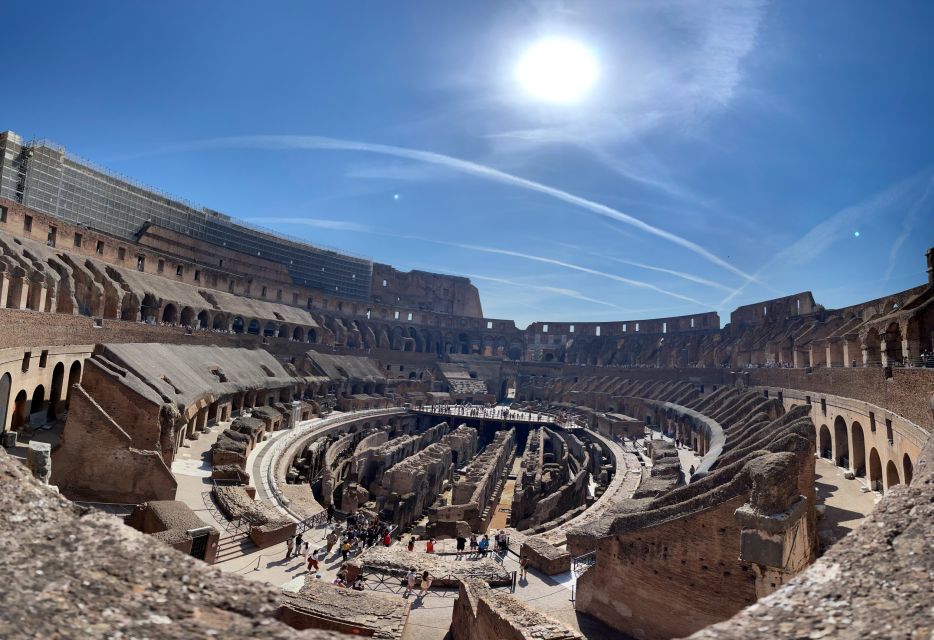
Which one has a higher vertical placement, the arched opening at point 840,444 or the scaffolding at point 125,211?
the scaffolding at point 125,211

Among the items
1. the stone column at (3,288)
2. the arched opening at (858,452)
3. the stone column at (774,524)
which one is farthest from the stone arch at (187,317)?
the arched opening at (858,452)

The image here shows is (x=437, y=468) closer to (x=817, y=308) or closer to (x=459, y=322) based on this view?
(x=817, y=308)

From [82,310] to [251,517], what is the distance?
21723mm

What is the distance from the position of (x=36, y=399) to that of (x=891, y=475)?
2944cm

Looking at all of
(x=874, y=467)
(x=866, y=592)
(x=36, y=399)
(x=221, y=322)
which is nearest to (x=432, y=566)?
(x=866, y=592)

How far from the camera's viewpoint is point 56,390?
20984 mm

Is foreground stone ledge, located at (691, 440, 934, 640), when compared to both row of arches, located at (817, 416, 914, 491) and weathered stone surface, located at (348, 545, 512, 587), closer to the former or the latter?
weathered stone surface, located at (348, 545, 512, 587)

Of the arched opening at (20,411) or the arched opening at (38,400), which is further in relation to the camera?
the arched opening at (38,400)

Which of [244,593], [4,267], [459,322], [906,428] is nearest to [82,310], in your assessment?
[4,267]

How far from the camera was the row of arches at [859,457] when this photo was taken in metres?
13.6

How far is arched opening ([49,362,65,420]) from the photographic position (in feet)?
67.9

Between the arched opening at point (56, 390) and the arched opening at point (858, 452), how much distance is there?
1211 inches

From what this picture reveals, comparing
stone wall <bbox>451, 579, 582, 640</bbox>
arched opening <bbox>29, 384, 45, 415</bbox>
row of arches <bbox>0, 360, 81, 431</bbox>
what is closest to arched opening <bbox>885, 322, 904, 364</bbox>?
stone wall <bbox>451, 579, 582, 640</bbox>

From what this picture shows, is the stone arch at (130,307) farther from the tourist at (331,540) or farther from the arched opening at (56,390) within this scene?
the tourist at (331,540)
